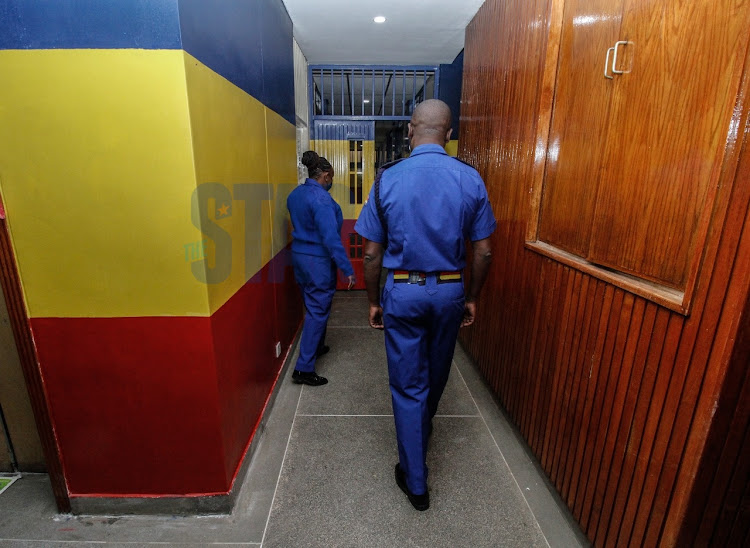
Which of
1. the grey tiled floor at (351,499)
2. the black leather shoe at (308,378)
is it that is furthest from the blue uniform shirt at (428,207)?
the black leather shoe at (308,378)


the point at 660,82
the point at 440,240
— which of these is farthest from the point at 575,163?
the point at 440,240

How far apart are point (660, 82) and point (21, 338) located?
2.47m

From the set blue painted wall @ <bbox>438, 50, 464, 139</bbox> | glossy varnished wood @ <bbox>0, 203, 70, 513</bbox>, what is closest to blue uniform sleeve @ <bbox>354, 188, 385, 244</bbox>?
glossy varnished wood @ <bbox>0, 203, 70, 513</bbox>

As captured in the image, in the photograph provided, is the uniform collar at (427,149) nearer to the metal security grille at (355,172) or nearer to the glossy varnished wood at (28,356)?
the glossy varnished wood at (28,356)

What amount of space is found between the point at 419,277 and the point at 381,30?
9.70 ft

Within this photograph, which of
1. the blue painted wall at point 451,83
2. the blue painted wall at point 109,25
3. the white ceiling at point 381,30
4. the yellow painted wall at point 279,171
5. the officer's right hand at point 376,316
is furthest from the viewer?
the blue painted wall at point 451,83

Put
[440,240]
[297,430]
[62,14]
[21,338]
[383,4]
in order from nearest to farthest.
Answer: [62,14]
[21,338]
[440,240]
[297,430]
[383,4]

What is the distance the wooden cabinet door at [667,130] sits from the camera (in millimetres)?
1015

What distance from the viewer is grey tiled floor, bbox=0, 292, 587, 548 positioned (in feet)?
5.17

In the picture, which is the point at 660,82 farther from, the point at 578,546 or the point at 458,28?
the point at 458,28

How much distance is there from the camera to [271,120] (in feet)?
8.16

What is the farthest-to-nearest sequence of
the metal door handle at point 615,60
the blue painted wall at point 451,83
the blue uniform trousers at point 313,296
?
the blue painted wall at point 451,83, the blue uniform trousers at point 313,296, the metal door handle at point 615,60

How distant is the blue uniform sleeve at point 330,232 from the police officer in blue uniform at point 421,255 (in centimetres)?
86

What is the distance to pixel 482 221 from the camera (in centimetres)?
172
